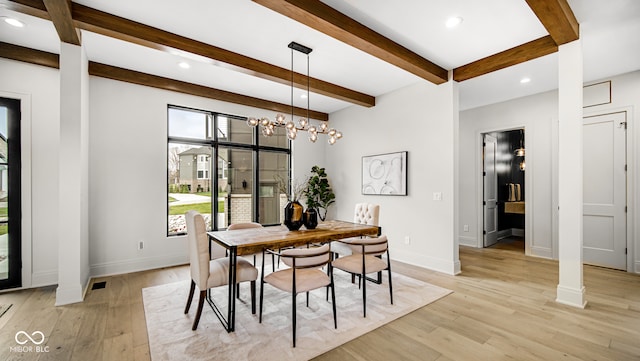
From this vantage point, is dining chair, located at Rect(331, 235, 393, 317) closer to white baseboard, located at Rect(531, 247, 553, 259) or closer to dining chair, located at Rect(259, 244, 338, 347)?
dining chair, located at Rect(259, 244, 338, 347)

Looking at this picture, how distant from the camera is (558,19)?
8.17 feet

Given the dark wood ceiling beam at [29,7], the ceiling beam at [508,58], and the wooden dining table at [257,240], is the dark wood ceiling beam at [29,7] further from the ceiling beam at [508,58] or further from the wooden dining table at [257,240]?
the ceiling beam at [508,58]

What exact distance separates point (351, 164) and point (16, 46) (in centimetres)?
488

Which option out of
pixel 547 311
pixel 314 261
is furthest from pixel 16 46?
pixel 547 311

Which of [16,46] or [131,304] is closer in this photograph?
[131,304]

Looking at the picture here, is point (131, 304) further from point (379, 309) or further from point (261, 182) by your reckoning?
point (261, 182)

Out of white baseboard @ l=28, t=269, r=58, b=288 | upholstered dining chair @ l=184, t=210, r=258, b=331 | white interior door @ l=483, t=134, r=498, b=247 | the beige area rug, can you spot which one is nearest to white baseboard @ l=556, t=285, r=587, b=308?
the beige area rug

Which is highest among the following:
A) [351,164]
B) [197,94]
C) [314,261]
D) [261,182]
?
[197,94]

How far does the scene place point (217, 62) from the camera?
11.0 feet

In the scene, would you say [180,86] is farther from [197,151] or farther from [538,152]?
[538,152]

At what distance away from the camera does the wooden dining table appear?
7.97 ft

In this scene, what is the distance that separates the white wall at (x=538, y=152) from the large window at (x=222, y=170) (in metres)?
3.68

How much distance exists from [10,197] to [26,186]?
186 millimetres

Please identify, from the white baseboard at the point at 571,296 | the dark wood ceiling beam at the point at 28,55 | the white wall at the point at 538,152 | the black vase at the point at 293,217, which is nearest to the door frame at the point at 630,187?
the white wall at the point at 538,152
